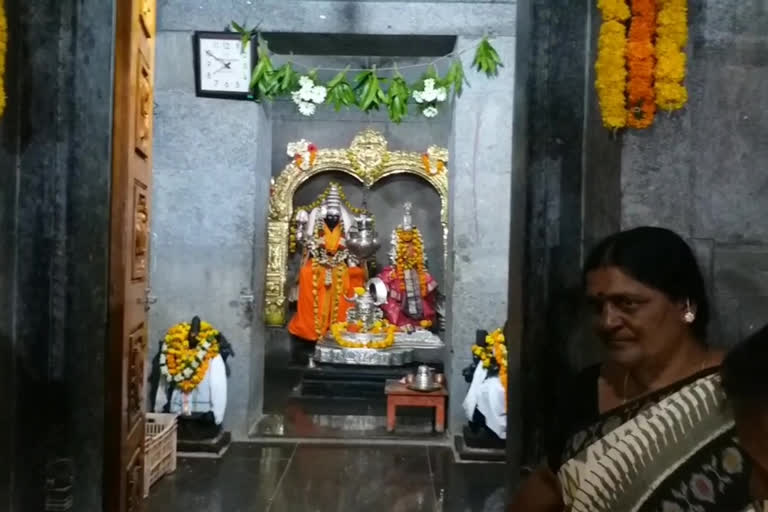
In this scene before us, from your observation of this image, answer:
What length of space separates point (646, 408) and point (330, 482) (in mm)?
3305

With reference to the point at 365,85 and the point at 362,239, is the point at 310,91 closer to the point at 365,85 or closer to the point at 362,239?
the point at 365,85

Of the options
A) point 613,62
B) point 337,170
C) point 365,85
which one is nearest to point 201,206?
point 365,85

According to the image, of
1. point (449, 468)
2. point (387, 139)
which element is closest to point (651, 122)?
point (449, 468)

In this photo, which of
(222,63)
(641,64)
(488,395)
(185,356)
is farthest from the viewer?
(222,63)

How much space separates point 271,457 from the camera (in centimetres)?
501

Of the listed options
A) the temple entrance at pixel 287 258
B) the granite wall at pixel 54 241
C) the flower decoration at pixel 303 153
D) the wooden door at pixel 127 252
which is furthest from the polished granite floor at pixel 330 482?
the flower decoration at pixel 303 153

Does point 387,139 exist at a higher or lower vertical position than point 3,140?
higher

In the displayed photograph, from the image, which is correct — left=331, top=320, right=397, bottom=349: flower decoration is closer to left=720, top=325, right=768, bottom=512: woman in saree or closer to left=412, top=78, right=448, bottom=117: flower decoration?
left=412, top=78, right=448, bottom=117: flower decoration

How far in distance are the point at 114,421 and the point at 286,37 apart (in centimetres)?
374

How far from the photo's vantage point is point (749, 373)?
0.97 metres

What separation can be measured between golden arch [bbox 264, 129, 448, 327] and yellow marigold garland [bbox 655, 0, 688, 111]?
18.3 ft

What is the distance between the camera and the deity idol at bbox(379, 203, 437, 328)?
8.15 m

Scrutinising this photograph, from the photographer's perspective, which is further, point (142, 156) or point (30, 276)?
point (142, 156)

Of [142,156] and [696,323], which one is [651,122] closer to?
[696,323]
